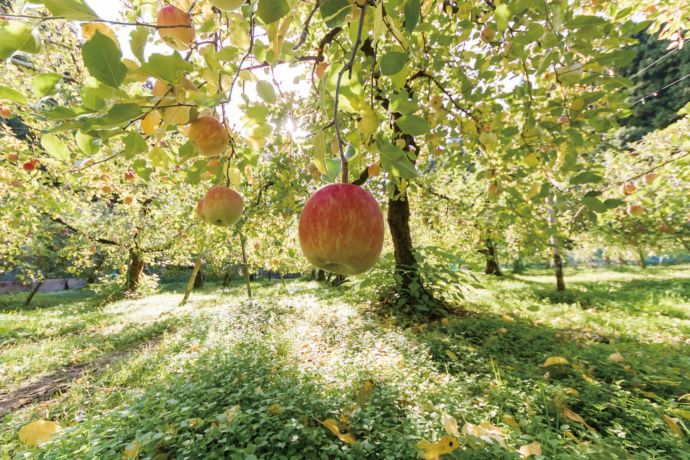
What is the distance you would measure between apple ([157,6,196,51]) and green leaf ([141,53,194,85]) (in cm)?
46

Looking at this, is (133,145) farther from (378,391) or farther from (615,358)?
(615,358)

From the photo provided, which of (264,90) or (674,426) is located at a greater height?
(264,90)

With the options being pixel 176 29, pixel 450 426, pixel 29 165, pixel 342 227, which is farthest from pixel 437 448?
pixel 29 165

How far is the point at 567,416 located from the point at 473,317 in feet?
11.9

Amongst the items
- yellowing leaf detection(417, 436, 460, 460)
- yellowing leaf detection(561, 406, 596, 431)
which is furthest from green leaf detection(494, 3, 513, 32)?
yellowing leaf detection(561, 406, 596, 431)

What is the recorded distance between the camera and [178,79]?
0.91 m

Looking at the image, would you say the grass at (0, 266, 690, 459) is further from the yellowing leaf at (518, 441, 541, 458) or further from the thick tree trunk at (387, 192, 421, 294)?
the thick tree trunk at (387, 192, 421, 294)

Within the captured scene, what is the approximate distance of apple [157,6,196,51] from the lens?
1190mm

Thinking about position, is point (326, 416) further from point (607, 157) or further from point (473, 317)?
point (607, 157)

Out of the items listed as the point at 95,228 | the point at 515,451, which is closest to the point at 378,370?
the point at 515,451

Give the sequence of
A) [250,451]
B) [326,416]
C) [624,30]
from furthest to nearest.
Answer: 1. [326,416]
2. [250,451]
3. [624,30]

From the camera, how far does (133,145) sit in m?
1.00

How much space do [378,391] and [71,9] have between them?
295 centimetres

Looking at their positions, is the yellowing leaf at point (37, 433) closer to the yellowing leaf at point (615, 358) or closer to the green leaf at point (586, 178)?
the green leaf at point (586, 178)
